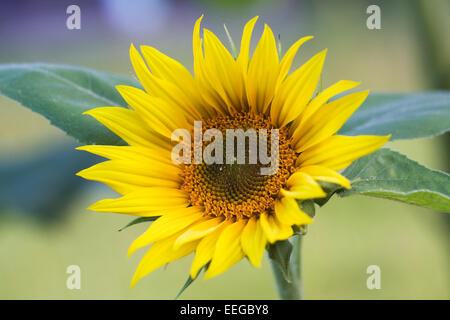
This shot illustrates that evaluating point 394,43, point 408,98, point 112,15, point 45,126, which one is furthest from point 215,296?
point 112,15

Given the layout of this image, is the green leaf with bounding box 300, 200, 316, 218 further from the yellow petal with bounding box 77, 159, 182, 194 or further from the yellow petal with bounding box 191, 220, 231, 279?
the yellow petal with bounding box 77, 159, 182, 194

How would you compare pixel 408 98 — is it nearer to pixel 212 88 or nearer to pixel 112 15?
pixel 212 88

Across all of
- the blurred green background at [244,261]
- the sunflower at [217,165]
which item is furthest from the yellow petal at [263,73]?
the blurred green background at [244,261]

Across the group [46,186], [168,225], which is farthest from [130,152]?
[46,186]

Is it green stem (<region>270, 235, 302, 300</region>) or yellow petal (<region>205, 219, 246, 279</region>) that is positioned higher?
yellow petal (<region>205, 219, 246, 279</region>)

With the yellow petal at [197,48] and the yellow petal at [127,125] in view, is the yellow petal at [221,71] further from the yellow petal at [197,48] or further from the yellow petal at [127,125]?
the yellow petal at [127,125]

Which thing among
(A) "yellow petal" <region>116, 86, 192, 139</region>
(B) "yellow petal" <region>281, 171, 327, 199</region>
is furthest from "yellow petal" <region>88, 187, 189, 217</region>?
(B) "yellow petal" <region>281, 171, 327, 199</region>
